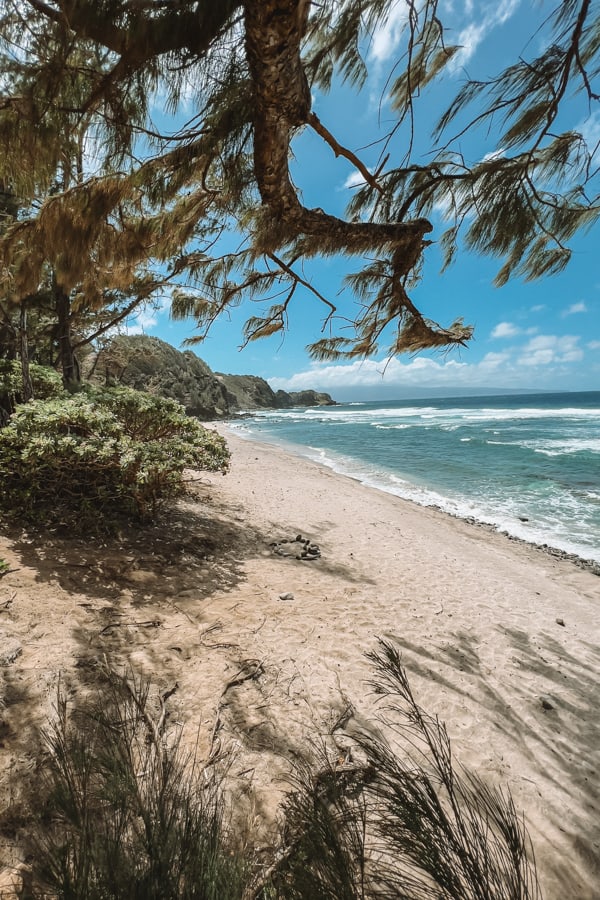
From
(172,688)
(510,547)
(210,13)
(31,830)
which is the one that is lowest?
(510,547)

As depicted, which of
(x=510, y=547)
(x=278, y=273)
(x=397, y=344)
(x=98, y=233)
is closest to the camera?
(x=98, y=233)

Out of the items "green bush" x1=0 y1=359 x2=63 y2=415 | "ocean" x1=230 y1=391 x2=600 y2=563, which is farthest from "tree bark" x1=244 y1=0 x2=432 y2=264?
"ocean" x1=230 y1=391 x2=600 y2=563

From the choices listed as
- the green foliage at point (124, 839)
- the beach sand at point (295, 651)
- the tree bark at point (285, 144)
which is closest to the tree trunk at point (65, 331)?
the beach sand at point (295, 651)

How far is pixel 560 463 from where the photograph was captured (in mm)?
14172

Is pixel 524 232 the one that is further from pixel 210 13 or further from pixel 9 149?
pixel 9 149

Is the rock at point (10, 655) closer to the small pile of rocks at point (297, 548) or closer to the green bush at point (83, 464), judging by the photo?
the green bush at point (83, 464)

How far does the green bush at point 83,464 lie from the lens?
314 centimetres

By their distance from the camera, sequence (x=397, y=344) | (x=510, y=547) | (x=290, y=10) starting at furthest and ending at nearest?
(x=510, y=547), (x=397, y=344), (x=290, y=10)

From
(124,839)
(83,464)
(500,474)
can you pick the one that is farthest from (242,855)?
(500,474)

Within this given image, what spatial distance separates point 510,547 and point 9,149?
7602 millimetres

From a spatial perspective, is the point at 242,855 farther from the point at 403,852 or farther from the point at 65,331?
the point at 65,331

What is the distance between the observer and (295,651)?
2.49 m

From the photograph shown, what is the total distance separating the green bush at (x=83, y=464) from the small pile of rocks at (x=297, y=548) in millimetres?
1285

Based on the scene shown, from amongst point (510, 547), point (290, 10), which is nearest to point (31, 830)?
point (290, 10)
